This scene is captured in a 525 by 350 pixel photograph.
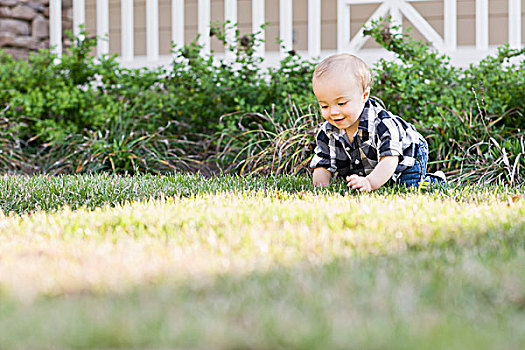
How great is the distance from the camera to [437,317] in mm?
1720

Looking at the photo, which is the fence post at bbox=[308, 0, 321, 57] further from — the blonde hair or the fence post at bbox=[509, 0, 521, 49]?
the blonde hair

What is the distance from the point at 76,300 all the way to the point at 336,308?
2.59 feet

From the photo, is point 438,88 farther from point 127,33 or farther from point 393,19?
point 127,33

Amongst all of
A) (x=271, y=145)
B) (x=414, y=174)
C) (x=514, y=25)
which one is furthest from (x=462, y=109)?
(x=514, y=25)

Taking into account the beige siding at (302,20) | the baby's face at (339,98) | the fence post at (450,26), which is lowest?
the baby's face at (339,98)

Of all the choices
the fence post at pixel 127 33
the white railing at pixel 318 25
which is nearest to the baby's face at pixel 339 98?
the white railing at pixel 318 25

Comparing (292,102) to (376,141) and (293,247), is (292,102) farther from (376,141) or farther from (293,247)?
(293,247)

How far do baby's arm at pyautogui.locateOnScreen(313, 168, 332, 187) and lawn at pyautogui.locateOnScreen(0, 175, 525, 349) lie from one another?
0.87 m

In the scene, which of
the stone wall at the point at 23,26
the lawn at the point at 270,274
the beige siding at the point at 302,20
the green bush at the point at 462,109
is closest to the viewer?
the lawn at the point at 270,274

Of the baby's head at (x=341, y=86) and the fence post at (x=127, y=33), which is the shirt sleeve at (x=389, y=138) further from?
the fence post at (x=127, y=33)

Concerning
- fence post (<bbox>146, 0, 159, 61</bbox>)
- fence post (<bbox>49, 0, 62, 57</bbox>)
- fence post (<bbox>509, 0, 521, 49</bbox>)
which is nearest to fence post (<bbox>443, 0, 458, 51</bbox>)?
fence post (<bbox>509, 0, 521, 49</bbox>)

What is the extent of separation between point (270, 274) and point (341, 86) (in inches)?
81.7

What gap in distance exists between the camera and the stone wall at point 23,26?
9031 millimetres

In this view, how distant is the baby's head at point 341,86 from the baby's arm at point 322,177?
52 centimetres
